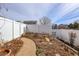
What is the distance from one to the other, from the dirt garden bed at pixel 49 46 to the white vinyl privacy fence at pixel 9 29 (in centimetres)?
12

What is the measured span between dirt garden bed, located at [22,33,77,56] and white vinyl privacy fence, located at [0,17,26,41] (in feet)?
0.40

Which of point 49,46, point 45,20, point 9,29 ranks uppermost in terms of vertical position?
point 45,20

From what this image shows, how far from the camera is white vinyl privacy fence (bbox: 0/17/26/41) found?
2.73 meters

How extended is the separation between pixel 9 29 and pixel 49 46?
69cm

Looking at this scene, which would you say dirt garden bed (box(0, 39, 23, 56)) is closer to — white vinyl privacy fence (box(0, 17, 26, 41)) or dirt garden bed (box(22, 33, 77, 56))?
white vinyl privacy fence (box(0, 17, 26, 41))

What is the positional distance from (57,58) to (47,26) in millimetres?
531

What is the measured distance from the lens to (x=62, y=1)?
107 inches

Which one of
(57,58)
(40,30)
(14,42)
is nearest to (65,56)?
(57,58)

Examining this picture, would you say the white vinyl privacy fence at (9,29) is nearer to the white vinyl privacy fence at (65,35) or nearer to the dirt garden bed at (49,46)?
the dirt garden bed at (49,46)

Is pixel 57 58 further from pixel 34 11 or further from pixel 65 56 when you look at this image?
pixel 34 11

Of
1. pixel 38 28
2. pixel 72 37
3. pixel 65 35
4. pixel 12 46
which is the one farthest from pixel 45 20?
pixel 12 46

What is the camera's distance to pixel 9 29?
2.74m

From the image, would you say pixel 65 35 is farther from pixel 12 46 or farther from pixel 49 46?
pixel 12 46

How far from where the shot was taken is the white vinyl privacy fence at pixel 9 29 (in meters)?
2.73
